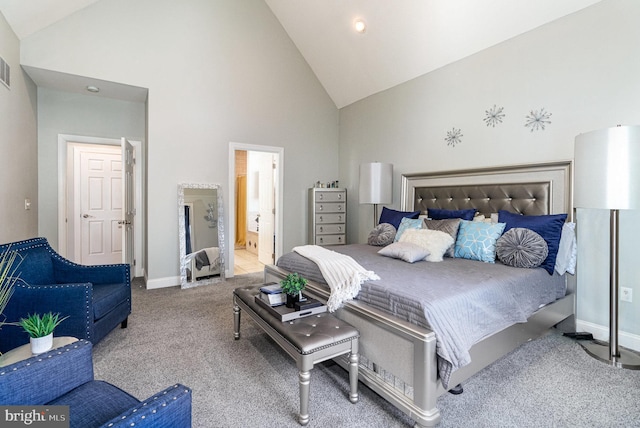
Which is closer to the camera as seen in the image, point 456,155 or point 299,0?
point 456,155

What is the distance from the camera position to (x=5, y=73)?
2859mm

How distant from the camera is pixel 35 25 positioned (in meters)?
3.18

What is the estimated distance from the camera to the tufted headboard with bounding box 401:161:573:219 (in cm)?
279

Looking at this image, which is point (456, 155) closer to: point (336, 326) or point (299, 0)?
point (336, 326)

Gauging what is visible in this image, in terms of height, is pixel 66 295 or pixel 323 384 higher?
pixel 66 295

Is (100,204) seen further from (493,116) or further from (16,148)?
(493,116)

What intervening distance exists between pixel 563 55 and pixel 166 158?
444cm

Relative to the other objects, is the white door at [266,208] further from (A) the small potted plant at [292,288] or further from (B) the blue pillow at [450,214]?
(A) the small potted plant at [292,288]

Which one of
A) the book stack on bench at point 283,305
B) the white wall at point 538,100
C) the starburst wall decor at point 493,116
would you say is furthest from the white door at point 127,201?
the starburst wall decor at point 493,116

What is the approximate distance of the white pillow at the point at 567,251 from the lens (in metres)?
2.52

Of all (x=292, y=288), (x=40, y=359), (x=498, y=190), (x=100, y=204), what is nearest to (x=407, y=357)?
(x=292, y=288)

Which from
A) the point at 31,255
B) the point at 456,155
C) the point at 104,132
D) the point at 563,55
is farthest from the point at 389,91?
the point at 31,255

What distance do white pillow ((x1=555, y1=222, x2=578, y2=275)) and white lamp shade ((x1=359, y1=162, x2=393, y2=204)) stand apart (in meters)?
2.07

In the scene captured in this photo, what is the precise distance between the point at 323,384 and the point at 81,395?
127 centimetres
